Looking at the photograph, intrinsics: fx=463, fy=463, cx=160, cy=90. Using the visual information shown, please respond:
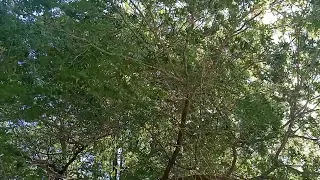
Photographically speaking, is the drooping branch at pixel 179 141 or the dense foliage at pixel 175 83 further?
the drooping branch at pixel 179 141

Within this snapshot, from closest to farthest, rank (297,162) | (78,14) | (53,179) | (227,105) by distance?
(78,14)
(227,105)
(297,162)
(53,179)

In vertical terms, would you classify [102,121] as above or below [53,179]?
above

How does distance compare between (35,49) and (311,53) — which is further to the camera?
(311,53)

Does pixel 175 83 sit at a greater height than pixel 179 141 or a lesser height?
greater

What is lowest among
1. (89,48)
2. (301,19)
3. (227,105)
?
(227,105)

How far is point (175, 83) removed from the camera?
4238 mm

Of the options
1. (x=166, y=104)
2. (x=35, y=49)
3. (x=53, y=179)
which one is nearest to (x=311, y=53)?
(x=166, y=104)

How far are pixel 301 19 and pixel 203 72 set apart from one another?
1043mm

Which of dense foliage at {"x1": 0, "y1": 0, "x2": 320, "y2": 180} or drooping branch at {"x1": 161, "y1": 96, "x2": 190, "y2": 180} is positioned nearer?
dense foliage at {"x1": 0, "y1": 0, "x2": 320, "y2": 180}

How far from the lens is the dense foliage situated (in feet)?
12.5

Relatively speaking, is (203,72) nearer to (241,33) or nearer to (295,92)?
(241,33)

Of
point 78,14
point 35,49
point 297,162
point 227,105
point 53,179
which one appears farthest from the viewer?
point 53,179

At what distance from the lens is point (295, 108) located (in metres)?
4.32

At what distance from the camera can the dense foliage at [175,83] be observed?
12.5 ft
